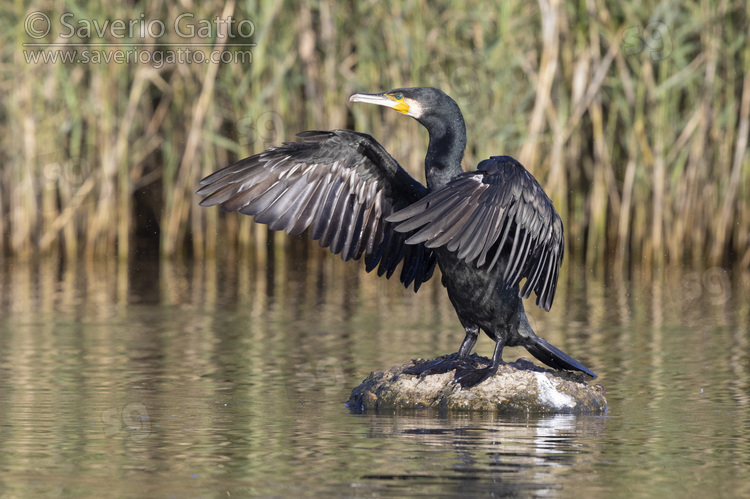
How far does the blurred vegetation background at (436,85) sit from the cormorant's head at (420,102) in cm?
639

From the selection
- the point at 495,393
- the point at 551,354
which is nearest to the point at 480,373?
the point at 495,393

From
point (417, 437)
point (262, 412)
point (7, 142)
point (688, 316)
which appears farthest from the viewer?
point (7, 142)

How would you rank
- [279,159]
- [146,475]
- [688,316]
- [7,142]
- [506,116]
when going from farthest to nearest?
1. [7,142]
2. [506,116]
3. [688,316]
4. [279,159]
5. [146,475]

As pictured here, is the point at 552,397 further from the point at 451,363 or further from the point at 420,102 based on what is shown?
the point at 420,102

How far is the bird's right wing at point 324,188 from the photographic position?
626cm

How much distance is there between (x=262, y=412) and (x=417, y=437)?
965 mm

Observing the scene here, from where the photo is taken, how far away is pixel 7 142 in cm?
1365

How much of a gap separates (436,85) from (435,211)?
25.1 ft

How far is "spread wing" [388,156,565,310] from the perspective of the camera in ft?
17.8

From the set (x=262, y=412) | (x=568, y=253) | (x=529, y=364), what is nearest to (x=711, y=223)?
(x=568, y=253)

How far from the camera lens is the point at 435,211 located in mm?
5434

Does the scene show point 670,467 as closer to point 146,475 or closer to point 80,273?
point 146,475

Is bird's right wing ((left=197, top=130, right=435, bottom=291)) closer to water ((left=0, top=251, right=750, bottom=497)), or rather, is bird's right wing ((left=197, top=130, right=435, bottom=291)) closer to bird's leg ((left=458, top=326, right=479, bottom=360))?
bird's leg ((left=458, top=326, right=479, bottom=360))

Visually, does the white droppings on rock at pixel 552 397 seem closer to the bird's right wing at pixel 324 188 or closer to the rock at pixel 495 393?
the rock at pixel 495 393
